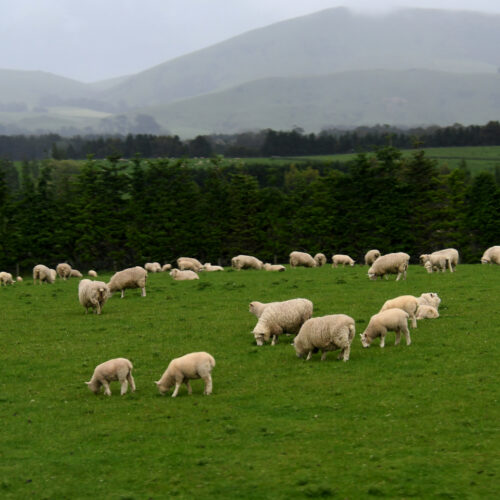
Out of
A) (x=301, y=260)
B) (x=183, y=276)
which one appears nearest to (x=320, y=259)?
(x=301, y=260)

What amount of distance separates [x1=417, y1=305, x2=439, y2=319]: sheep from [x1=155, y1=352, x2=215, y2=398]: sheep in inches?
452

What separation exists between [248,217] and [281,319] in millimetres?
56324

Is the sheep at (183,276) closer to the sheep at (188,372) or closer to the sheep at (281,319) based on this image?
the sheep at (281,319)

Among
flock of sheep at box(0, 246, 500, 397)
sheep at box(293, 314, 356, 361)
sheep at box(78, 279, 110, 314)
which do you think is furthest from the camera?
sheep at box(78, 279, 110, 314)

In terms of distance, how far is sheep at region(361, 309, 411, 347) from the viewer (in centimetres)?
2136

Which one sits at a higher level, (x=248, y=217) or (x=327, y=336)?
(x=248, y=217)

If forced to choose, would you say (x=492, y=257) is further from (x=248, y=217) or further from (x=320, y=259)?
(x=248, y=217)

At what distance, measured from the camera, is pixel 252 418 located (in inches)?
615

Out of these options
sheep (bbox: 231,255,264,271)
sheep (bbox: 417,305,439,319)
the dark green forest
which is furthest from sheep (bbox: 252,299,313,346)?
the dark green forest

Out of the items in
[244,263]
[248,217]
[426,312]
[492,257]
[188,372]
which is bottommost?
[244,263]

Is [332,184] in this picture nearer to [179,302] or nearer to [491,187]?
[491,187]

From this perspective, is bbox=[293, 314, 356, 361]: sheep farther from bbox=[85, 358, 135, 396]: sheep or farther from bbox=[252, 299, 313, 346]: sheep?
bbox=[85, 358, 135, 396]: sheep

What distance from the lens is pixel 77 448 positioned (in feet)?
47.2

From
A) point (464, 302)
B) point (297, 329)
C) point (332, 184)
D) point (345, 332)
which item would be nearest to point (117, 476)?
point (345, 332)
